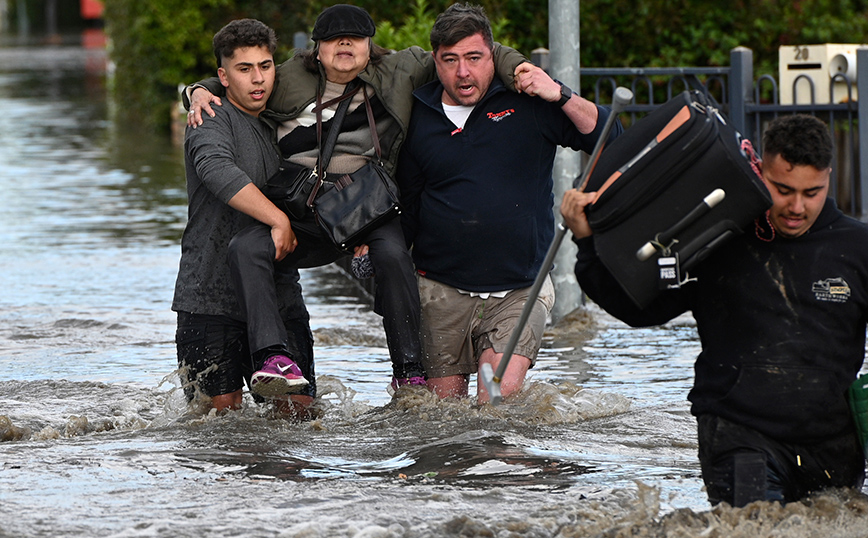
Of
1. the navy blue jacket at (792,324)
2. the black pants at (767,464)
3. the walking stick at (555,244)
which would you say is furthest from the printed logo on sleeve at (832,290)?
the walking stick at (555,244)

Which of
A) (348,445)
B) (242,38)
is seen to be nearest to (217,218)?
(242,38)

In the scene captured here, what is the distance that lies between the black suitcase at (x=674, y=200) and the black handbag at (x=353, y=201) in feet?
5.03

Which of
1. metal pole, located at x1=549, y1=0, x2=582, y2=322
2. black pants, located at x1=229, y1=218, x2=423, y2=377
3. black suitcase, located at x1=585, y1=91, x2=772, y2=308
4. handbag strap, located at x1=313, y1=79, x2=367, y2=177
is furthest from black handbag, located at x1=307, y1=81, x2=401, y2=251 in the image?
metal pole, located at x1=549, y1=0, x2=582, y2=322

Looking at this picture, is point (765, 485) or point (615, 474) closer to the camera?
point (765, 485)

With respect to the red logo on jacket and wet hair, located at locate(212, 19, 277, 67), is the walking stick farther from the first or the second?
wet hair, located at locate(212, 19, 277, 67)

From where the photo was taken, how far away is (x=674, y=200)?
12.5 ft

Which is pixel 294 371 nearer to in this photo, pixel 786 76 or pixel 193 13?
pixel 786 76

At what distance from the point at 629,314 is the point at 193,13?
1848 cm

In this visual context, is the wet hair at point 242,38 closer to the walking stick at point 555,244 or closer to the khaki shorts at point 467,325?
the khaki shorts at point 467,325

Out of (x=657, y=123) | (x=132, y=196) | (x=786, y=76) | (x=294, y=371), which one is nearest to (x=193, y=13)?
(x=132, y=196)

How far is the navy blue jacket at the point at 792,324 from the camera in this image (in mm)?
3871

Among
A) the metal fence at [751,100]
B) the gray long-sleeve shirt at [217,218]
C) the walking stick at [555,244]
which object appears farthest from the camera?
the metal fence at [751,100]

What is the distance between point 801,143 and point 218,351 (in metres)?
2.73

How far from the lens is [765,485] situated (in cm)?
386
